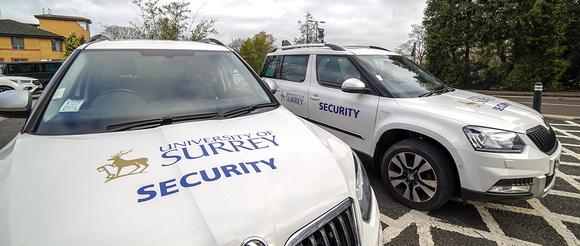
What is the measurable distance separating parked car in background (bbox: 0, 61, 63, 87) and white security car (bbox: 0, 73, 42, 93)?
0.77 metres

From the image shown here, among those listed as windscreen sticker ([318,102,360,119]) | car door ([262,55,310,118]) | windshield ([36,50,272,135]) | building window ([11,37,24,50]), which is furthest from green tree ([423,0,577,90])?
building window ([11,37,24,50])

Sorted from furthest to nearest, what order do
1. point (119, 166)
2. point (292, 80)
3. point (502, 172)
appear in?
1. point (292, 80)
2. point (502, 172)
3. point (119, 166)

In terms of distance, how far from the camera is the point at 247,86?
264 cm

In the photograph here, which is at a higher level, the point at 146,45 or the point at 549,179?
the point at 146,45

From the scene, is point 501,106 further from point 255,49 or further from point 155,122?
point 255,49

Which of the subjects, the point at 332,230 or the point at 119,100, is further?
the point at 119,100

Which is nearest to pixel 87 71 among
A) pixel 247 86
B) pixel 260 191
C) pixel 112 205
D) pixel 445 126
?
pixel 247 86

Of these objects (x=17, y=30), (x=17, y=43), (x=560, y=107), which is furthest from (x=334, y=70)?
(x=17, y=30)

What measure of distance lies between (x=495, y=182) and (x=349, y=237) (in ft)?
6.13

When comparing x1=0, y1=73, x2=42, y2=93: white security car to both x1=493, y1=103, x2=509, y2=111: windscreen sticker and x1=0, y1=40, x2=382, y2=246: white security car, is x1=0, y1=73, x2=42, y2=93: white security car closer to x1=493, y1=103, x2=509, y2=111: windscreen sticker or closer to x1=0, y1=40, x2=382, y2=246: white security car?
x1=0, y1=40, x2=382, y2=246: white security car

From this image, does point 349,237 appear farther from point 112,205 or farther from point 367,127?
point 367,127

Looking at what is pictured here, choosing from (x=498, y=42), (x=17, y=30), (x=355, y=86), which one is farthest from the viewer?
(x=17, y=30)

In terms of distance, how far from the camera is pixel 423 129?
9.75 feet

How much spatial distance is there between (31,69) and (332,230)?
20.6 meters
